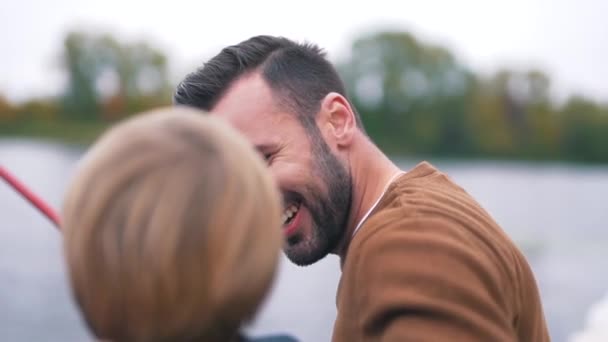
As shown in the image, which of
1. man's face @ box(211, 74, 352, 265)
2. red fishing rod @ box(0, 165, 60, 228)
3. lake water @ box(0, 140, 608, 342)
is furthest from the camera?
lake water @ box(0, 140, 608, 342)

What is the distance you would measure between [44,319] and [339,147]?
13.4 m

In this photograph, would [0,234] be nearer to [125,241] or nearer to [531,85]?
[125,241]

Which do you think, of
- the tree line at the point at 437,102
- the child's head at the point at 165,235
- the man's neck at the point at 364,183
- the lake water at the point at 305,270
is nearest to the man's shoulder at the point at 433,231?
the lake water at the point at 305,270

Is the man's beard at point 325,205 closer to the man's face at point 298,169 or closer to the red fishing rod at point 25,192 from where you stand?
the man's face at point 298,169

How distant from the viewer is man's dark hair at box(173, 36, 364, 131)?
226 cm

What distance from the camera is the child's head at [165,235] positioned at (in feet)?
3.92

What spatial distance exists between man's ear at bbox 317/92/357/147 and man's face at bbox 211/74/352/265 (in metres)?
0.03

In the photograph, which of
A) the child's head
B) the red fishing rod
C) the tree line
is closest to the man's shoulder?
the child's head

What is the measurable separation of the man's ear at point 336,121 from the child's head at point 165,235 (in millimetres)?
1010

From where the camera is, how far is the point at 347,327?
1745 mm

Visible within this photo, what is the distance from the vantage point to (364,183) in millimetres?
2244

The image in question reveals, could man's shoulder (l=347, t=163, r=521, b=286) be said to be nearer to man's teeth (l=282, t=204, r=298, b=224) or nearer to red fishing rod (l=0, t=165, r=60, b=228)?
man's teeth (l=282, t=204, r=298, b=224)

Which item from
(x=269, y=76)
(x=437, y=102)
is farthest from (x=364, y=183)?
(x=437, y=102)

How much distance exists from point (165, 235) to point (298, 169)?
998mm
